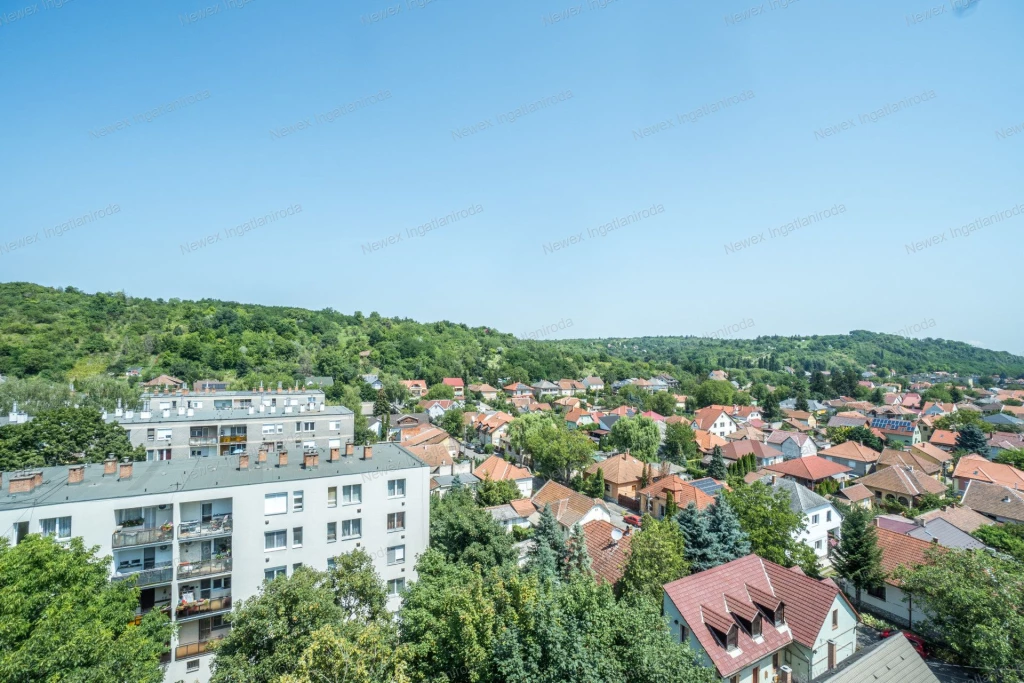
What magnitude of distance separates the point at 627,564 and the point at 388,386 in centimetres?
8057

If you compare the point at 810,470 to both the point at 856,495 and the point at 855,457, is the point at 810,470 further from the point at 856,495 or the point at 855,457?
the point at 855,457

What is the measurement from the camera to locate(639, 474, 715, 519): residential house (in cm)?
3684

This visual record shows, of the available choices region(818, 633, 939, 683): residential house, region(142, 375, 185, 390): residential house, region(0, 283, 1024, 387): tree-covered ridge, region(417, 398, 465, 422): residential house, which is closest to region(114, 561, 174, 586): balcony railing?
region(818, 633, 939, 683): residential house

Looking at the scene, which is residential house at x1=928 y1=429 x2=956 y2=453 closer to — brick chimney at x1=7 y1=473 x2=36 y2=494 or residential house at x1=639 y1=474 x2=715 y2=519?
residential house at x1=639 y1=474 x2=715 y2=519

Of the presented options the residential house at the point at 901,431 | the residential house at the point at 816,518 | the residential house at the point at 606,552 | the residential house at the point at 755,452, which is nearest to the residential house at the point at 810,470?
the residential house at the point at 755,452

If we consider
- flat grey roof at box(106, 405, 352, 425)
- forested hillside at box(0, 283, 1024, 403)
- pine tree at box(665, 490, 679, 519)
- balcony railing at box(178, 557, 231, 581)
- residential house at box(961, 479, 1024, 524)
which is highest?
forested hillside at box(0, 283, 1024, 403)

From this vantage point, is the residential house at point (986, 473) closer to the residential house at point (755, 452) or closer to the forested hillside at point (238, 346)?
the residential house at point (755, 452)

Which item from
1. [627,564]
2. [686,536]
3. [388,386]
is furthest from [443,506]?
[388,386]

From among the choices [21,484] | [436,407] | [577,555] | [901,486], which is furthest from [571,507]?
[436,407]

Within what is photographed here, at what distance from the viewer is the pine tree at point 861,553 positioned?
2419 cm

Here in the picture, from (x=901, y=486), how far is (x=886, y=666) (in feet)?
121

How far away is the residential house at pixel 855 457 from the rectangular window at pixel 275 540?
58.6 m

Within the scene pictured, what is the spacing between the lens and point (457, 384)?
372 feet

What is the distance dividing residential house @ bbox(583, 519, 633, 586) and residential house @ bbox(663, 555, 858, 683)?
3.69 metres
